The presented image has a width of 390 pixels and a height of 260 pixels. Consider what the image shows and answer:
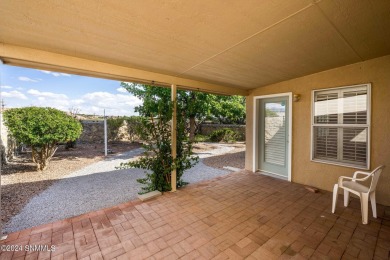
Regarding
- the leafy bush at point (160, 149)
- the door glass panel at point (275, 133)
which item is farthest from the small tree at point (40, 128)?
the door glass panel at point (275, 133)

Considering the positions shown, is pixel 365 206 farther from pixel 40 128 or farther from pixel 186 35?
pixel 40 128

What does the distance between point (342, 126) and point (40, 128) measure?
7.76 meters

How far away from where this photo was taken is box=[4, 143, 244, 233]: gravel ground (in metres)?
3.05

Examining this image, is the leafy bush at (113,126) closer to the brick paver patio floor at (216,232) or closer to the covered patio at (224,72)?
the covered patio at (224,72)

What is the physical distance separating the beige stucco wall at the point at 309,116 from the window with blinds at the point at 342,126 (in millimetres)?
113

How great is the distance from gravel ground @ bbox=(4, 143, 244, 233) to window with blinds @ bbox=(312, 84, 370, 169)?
2.82m

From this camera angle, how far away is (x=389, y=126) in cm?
309

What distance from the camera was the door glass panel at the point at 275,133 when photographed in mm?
4797

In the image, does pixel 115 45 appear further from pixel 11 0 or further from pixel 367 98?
pixel 367 98

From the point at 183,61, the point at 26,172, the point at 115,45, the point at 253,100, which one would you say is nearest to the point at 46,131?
A: the point at 26,172

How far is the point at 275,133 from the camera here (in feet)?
16.4

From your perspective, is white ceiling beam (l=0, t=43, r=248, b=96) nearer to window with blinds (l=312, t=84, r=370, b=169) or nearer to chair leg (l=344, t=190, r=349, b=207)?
window with blinds (l=312, t=84, r=370, b=169)

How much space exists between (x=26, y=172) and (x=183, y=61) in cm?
593

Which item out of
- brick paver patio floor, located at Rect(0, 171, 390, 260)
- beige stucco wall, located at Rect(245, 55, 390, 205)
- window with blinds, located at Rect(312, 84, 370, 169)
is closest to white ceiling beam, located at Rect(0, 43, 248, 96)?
brick paver patio floor, located at Rect(0, 171, 390, 260)
